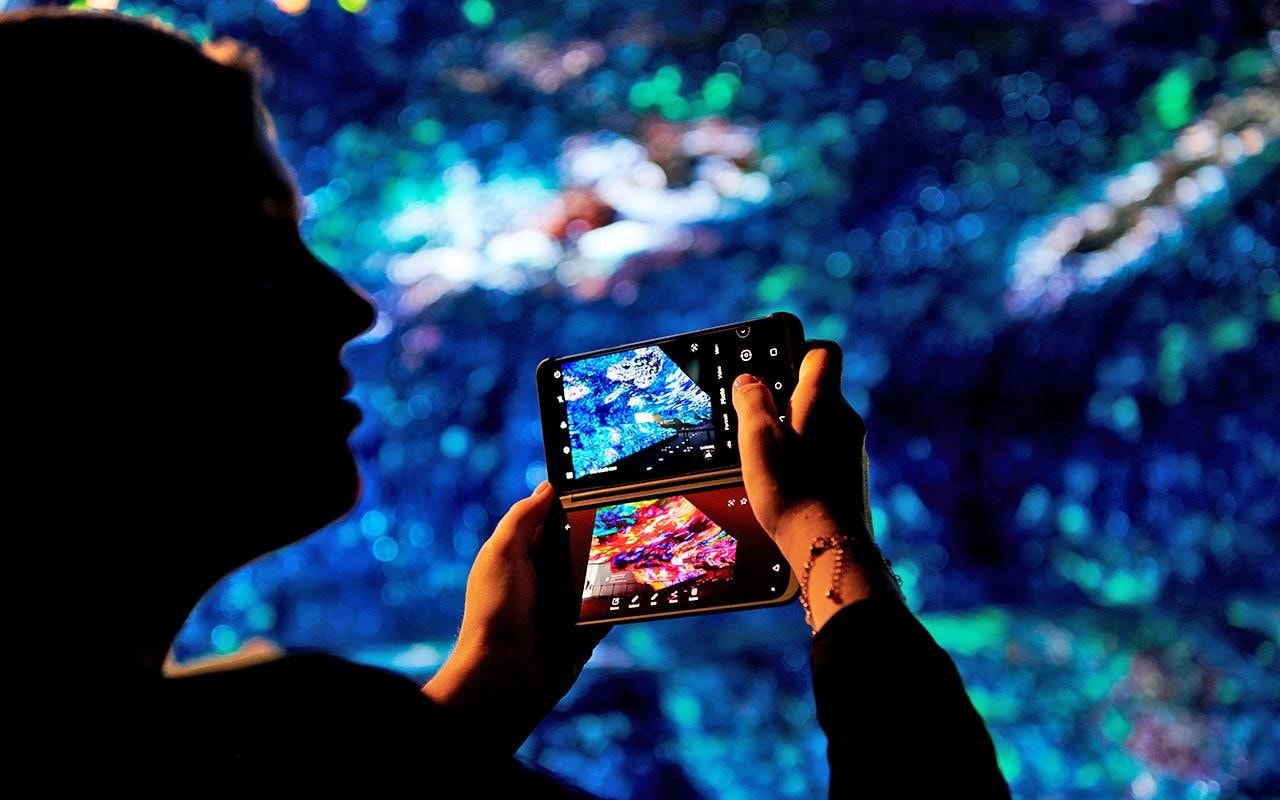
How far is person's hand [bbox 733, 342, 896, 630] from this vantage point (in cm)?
59

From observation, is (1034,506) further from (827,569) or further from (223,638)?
(223,638)

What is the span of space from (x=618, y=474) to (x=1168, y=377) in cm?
150

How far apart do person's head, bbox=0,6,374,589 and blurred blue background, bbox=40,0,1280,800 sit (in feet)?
4.75

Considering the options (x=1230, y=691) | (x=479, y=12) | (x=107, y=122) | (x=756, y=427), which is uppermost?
(x=479, y=12)

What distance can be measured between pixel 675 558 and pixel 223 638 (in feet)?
6.25

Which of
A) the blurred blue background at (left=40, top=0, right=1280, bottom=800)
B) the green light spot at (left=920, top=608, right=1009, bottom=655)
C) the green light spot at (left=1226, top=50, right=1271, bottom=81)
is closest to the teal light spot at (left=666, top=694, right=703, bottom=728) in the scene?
the blurred blue background at (left=40, top=0, right=1280, bottom=800)

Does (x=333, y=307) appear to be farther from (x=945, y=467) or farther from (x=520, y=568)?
(x=945, y=467)

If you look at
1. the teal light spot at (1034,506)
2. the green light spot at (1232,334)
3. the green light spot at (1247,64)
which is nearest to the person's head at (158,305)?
the teal light spot at (1034,506)

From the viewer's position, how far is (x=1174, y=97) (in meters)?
1.90

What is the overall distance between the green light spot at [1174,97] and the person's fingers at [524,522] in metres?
1.71

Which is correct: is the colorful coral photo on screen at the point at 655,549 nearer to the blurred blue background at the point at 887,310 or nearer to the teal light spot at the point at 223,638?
the blurred blue background at the point at 887,310

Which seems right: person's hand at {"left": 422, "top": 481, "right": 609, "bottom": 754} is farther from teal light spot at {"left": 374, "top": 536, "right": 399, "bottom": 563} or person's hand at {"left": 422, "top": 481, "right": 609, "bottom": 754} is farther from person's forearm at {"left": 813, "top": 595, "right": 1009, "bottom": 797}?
teal light spot at {"left": 374, "top": 536, "right": 399, "bottom": 563}

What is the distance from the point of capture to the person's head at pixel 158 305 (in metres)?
0.47

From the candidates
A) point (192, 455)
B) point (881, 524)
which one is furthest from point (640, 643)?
point (192, 455)
